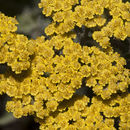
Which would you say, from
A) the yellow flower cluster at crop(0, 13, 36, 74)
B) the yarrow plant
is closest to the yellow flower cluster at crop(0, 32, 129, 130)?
the yarrow plant

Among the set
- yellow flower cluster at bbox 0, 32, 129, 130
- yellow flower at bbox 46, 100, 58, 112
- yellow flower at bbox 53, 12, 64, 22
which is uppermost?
yellow flower at bbox 53, 12, 64, 22

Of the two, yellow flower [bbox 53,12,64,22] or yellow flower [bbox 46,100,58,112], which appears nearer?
yellow flower [bbox 46,100,58,112]

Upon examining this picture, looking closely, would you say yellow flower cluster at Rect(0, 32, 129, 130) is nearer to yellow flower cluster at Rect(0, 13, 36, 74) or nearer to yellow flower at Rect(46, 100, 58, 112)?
yellow flower at Rect(46, 100, 58, 112)

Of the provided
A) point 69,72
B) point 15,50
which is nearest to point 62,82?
point 69,72

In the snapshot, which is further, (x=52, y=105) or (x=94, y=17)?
(x=94, y=17)

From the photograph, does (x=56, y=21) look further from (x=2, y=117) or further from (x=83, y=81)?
(x=2, y=117)

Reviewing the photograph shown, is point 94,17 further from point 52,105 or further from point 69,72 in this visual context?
point 52,105

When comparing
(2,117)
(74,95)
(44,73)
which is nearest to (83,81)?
(74,95)

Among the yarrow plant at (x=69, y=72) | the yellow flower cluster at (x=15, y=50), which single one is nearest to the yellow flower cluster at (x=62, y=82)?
the yarrow plant at (x=69, y=72)
